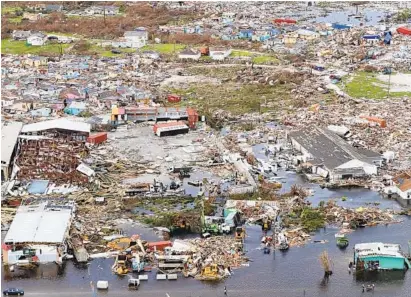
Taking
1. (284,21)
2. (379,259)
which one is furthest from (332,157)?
(284,21)

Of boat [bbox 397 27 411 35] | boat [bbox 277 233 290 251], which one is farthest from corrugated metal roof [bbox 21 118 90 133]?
boat [bbox 397 27 411 35]

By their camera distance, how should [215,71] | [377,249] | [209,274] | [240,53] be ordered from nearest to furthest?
[209,274] < [377,249] < [215,71] < [240,53]

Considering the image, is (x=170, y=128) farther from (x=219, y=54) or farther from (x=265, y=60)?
(x=219, y=54)

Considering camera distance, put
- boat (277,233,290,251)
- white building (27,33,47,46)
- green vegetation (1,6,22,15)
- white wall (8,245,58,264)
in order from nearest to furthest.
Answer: white wall (8,245,58,264) → boat (277,233,290,251) → white building (27,33,47,46) → green vegetation (1,6,22,15)

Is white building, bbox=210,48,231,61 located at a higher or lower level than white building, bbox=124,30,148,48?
lower

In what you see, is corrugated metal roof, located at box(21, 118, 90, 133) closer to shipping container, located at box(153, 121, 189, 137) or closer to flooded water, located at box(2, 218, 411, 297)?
shipping container, located at box(153, 121, 189, 137)

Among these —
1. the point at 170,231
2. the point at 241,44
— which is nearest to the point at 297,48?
the point at 241,44

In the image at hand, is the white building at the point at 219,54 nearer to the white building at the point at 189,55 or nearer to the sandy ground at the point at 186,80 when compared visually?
the white building at the point at 189,55
